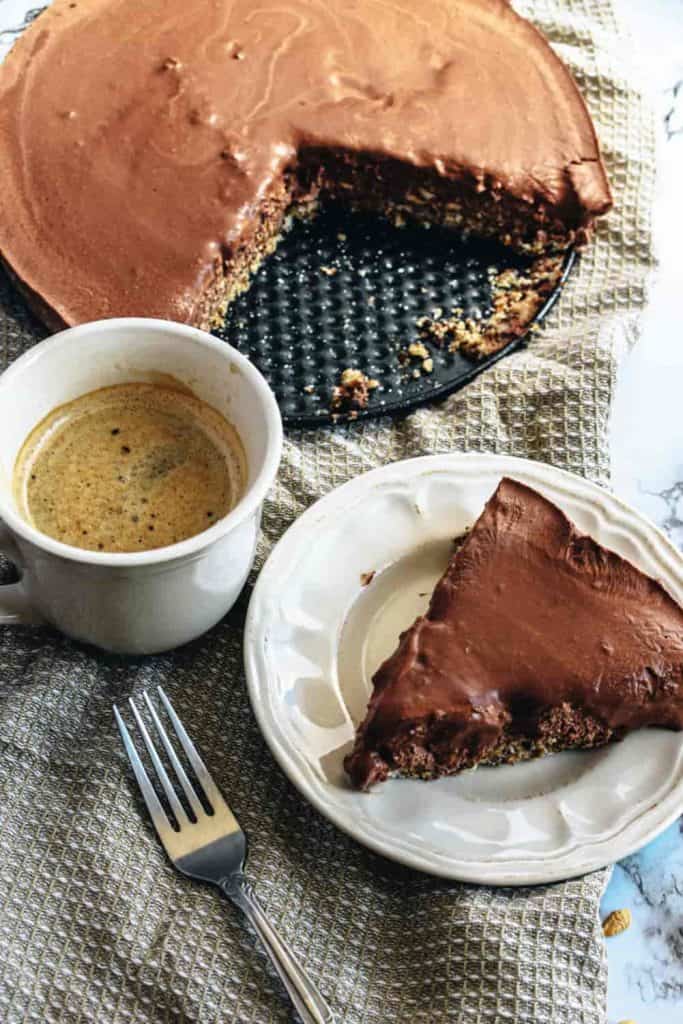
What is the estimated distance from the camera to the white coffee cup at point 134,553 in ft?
5.25

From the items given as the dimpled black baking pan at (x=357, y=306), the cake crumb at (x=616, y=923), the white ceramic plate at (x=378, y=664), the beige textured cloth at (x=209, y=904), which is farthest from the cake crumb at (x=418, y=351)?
the cake crumb at (x=616, y=923)

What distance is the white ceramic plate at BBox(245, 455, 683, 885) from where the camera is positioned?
5.37 ft

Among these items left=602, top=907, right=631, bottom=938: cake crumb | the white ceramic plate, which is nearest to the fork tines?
the white ceramic plate

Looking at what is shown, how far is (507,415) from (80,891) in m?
1.09

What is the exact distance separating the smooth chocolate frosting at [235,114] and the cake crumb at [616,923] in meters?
1.22

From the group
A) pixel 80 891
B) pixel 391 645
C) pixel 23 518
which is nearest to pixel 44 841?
pixel 80 891

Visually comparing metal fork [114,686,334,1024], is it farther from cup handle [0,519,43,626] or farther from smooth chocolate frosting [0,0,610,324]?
smooth chocolate frosting [0,0,610,324]

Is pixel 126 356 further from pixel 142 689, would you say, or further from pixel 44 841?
pixel 44 841

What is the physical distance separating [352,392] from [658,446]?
573mm

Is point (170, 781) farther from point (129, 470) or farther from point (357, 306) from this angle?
point (357, 306)

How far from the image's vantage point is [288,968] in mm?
1571

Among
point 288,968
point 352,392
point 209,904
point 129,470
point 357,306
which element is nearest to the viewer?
point 288,968

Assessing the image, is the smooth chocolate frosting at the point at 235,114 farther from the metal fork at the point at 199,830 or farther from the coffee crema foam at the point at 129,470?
the metal fork at the point at 199,830

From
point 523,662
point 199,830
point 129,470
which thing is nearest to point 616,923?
point 523,662
